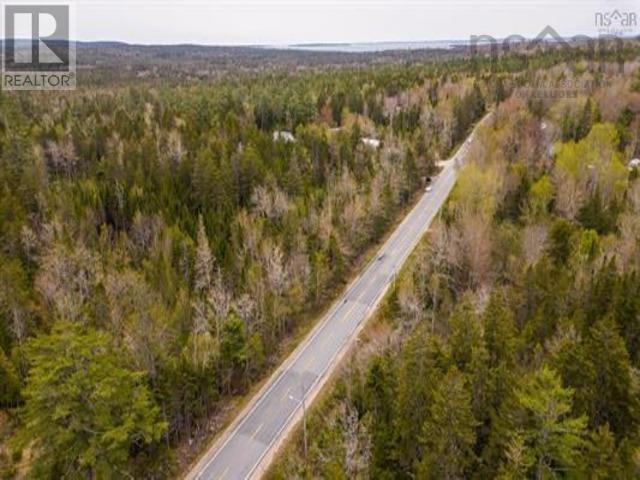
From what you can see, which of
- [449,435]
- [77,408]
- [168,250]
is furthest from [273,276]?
[449,435]

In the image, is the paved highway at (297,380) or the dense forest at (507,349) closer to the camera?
the dense forest at (507,349)

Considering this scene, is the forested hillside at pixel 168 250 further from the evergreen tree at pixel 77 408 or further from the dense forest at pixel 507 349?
the dense forest at pixel 507 349

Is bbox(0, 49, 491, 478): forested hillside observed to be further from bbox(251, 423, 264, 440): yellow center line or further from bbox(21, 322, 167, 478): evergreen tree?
bbox(251, 423, 264, 440): yellow center line

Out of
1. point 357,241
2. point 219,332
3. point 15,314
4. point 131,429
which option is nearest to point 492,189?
point 357,241

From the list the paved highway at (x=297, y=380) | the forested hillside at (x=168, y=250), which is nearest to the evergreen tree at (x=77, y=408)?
the forested hillside at (x=168, y=250)

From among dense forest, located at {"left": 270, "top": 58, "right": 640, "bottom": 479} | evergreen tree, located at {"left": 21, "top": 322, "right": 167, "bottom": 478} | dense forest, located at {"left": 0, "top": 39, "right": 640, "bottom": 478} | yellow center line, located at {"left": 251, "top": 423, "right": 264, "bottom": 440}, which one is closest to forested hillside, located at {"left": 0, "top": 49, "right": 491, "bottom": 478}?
evergreen tree, located at {"left": 21, "top": 322, "right": 167, "bottom": 478}

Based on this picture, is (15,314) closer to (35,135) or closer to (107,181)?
(107,181)
